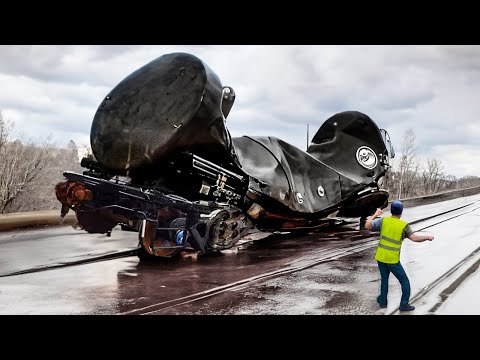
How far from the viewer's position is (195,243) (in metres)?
7.00

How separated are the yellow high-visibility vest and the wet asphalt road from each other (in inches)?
20.7

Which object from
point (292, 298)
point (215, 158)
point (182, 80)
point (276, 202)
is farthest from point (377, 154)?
point (292, 298)

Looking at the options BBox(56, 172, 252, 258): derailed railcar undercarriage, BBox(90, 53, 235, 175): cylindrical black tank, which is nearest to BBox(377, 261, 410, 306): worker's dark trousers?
BBox(56, 172, 252, 258): derailed railcar undercarriage

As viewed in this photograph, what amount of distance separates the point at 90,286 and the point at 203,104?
269cm

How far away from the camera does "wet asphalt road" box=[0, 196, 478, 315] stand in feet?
15.6

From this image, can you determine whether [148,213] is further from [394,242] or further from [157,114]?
[394,242]

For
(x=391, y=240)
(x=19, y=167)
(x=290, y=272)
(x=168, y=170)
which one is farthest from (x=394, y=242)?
(x=19, y=167)

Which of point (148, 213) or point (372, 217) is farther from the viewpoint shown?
point (148, 213)

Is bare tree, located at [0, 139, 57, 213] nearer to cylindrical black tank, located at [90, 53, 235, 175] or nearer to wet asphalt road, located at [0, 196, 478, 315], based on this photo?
wet asphalt road, located at [0, 196, 478, 315]

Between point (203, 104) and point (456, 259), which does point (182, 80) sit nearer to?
point (203, 104)

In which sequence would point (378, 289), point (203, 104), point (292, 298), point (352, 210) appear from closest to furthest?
point (292, 298)
point (378, 289)
point (203, 104)
point (352, 210)

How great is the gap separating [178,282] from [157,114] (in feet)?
7.31

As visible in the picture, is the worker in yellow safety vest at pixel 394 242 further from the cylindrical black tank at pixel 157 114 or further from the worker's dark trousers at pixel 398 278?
the cylindrical black tank at pixel 157 114

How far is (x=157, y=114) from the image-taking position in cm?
663
